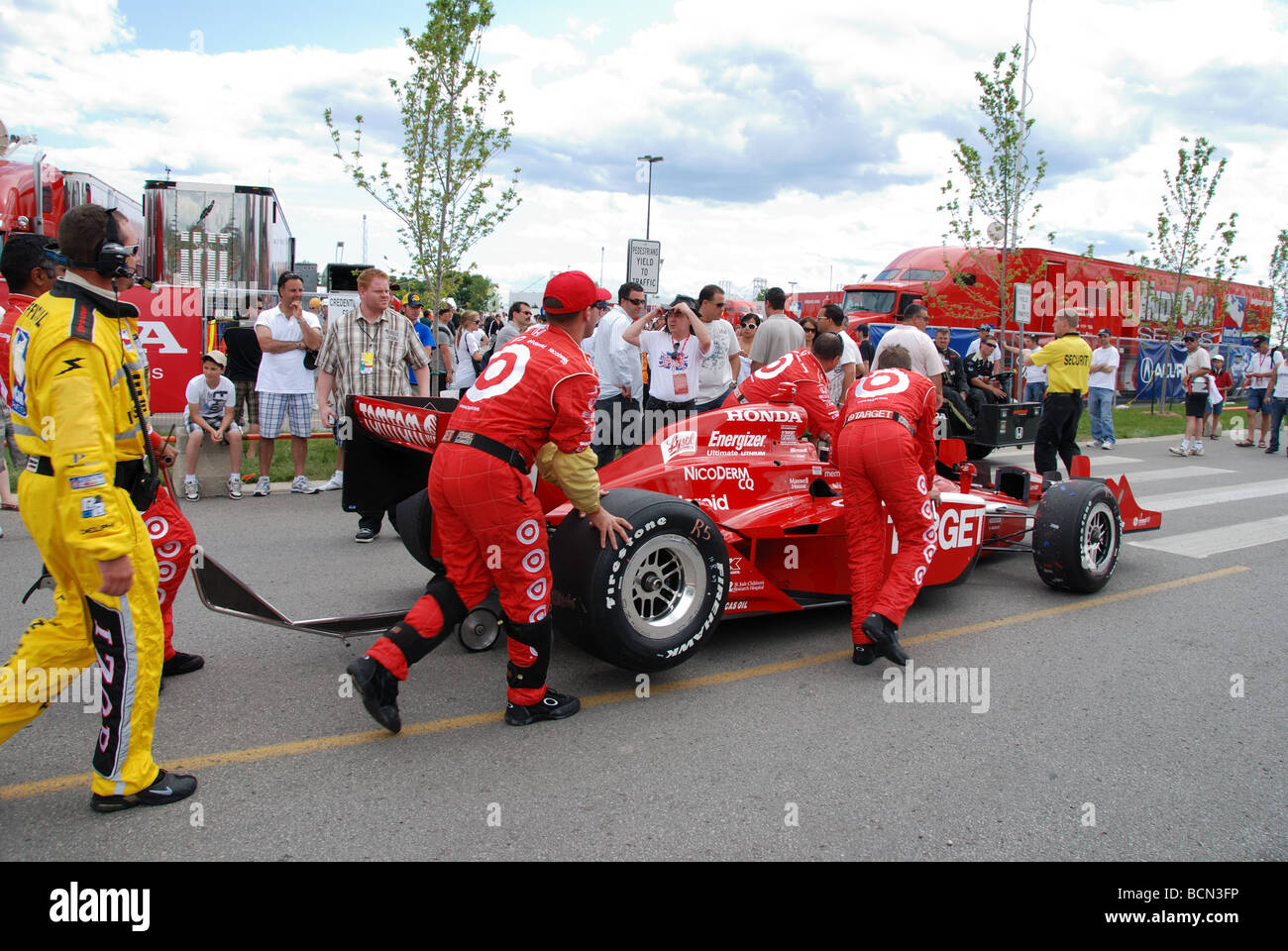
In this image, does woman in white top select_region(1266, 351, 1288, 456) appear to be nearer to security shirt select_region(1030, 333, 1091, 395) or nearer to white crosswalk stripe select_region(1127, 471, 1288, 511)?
white crosswalk stripe select_region(1127, 471, 1288, 511)

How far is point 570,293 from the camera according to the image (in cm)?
342

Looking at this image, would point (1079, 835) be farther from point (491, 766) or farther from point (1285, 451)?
point (1285, 451)

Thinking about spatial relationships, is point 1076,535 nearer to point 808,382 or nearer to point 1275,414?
point 808,382

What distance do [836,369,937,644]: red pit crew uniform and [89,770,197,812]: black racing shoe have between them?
2.95 metres

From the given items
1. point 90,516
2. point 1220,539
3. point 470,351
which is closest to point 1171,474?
point 1220,539

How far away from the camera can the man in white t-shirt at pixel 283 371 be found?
26.7 feet

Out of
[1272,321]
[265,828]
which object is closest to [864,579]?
[265,828]

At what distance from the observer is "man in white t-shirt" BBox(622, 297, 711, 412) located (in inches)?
307

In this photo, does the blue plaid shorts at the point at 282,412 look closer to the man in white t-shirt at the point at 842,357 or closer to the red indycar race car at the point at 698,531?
the red indycar race car at the point at 698,531

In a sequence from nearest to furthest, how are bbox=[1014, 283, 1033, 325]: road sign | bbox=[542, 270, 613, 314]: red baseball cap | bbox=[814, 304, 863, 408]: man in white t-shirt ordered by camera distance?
bbox=[542, 270, 613, 314]: red baseball cap → bbox=[814, 304, 863, 408]: man in white t-shirt → bbox=[1014, 283, 1033, 325]: road sign

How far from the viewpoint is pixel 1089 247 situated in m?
17.5

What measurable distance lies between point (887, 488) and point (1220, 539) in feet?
15.5

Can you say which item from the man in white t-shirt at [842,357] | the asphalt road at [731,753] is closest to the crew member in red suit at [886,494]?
the asphalt road at [731,753]

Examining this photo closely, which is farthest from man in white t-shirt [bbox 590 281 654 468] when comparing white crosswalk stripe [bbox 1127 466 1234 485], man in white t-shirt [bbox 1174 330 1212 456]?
man in white t-shirt [bbox 1174 330 1212 456]
